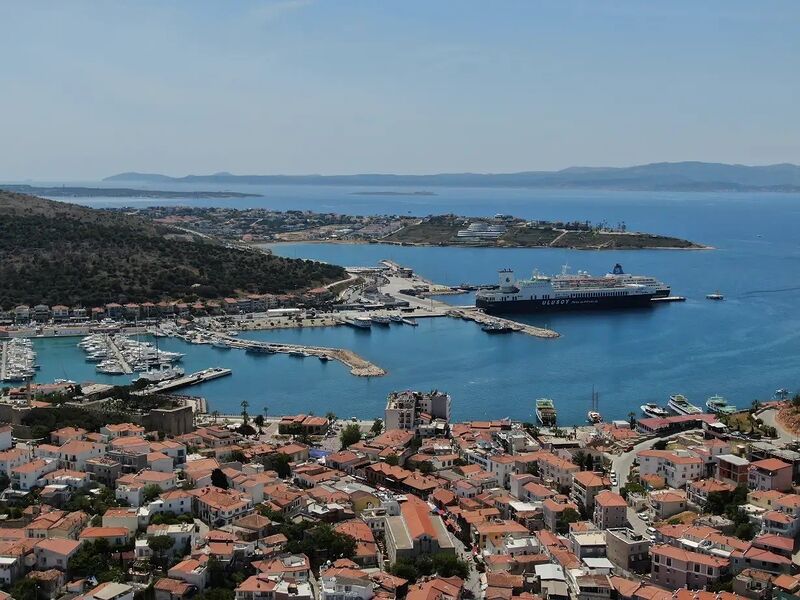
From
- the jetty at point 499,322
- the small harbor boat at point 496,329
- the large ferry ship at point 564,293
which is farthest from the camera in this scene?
the large ferry ship at point 564,293

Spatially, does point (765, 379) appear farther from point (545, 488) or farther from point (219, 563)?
point (219, 563)

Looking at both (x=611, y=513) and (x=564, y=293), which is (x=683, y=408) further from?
(x=564, y=293)

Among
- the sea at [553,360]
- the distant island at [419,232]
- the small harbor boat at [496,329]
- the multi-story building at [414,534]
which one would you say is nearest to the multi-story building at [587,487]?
the multi-story building at [414,534]

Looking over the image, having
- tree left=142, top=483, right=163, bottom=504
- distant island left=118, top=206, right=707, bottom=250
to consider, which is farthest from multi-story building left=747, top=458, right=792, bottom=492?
distant island left=118, top=206, right=707, bottom=250

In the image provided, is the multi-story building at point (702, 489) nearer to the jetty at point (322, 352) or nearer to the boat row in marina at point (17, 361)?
the jetty at point (322, 352)

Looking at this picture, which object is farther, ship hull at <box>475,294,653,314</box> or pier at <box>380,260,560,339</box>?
ship hull at <box>475,294,653,314</box>

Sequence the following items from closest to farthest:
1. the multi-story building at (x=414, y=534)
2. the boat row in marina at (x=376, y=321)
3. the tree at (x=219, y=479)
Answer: the multi-story building at (x=414, y=534)
the tree at (x=219, y=479)
the boat row in marina at (x=376, y=321)

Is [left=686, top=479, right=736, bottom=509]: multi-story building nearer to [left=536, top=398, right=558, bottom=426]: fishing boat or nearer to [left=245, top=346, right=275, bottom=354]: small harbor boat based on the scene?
[left=536, top=398, right=558, bottom=426]: fishing boat
